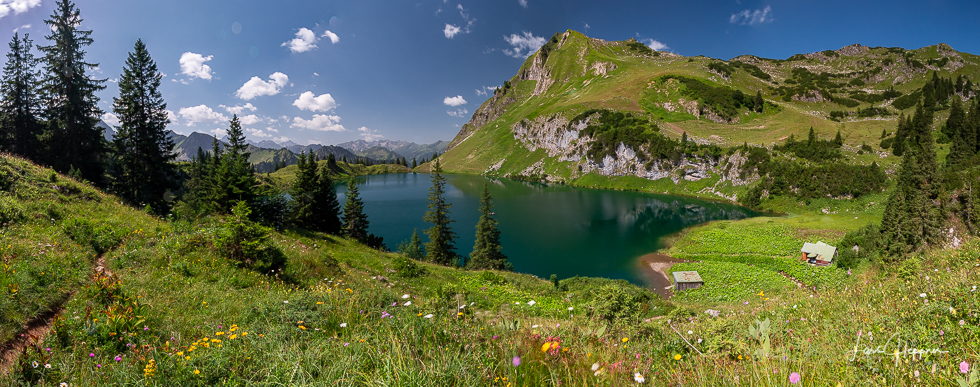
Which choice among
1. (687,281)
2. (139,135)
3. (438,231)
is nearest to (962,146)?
(687,281)

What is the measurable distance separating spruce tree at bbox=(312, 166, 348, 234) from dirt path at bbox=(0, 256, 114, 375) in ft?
96.9

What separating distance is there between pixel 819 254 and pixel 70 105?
66.5m

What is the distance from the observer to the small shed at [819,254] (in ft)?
112

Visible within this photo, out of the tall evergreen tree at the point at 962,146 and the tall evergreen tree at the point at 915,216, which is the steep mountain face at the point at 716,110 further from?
the tall evergreen tree at the point at 915,216

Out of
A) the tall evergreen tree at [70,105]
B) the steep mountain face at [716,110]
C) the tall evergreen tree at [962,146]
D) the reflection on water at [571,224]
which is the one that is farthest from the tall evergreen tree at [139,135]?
the steep mountain face at [716,110]

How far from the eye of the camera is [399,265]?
56.5ft

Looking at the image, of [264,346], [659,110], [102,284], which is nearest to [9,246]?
[102,284]

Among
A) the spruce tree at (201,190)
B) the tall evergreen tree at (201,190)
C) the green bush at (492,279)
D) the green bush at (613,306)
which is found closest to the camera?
the green bush at (613,306)

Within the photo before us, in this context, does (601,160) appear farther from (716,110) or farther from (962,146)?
(962,146)

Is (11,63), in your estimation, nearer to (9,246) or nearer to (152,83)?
(152,83)

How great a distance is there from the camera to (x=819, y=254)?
34500 millimetres

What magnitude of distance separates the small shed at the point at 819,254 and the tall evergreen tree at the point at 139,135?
60434mm

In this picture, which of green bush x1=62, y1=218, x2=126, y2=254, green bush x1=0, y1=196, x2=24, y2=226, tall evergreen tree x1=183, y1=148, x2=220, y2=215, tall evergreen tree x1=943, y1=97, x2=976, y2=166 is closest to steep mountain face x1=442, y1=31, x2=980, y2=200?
tall evergreen tree x1=943, y1=97, x2=976, y2=166

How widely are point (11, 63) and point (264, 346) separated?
40926 millimetres
